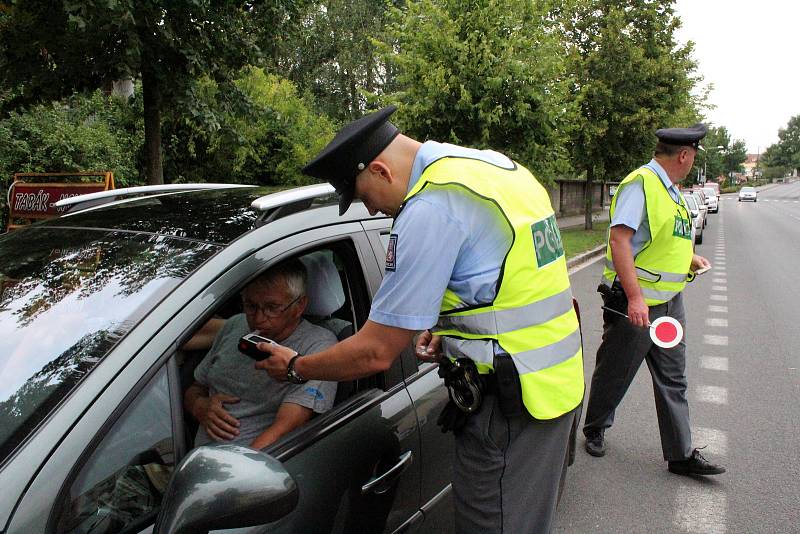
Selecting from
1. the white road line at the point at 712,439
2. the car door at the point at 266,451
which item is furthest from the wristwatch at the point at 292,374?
the white road line at the point at 712,439

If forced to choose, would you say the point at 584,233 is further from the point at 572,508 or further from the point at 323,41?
the point at 572,508

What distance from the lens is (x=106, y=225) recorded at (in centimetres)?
207

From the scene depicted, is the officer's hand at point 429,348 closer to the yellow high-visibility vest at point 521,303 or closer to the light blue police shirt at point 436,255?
the yellow high-visibility vest at point 521,303

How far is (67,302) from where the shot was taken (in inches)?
67.5

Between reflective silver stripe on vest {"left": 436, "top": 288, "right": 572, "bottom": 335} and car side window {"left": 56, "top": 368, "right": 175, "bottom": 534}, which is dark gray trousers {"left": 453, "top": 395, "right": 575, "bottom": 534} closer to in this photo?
reflective silver stripe on vest {"left": 436, "top": 288, "right": 572, "bottom": 335}

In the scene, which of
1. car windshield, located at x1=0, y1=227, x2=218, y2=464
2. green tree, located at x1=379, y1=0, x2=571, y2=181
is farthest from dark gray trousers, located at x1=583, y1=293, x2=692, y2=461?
green tree, located at x1=379, y1=0, x2=571, y2=181

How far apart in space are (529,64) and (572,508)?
9.46 m

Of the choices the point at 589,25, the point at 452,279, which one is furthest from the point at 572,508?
the point at 589,25

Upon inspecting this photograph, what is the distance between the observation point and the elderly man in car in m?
2.01

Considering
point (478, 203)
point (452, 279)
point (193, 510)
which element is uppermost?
point (478, 203)

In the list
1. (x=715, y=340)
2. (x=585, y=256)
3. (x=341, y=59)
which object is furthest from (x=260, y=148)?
(x=341, y=59)

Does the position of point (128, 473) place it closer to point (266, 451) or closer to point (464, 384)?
point (266, 451)

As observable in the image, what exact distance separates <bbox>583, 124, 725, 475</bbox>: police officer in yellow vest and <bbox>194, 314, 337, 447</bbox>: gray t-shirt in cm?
203

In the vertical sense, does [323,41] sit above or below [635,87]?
above
